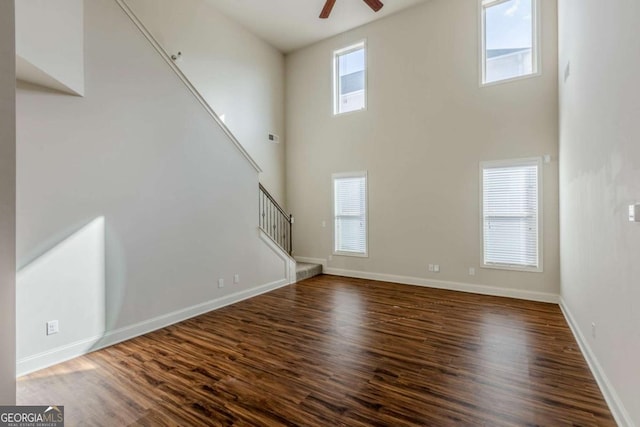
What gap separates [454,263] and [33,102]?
604 centimetres

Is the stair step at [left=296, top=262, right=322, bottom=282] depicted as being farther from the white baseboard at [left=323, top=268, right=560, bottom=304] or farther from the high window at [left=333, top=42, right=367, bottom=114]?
the high window at [left=333, top=42, right=367, bottom=114]

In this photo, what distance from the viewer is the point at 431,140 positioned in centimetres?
570

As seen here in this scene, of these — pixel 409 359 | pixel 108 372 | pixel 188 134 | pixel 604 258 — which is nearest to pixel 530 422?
pixel 409 359

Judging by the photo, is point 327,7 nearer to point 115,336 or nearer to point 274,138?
point 274,138

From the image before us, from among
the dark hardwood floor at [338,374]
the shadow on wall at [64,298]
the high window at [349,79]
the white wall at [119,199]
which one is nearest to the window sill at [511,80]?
the high window at [349,79]

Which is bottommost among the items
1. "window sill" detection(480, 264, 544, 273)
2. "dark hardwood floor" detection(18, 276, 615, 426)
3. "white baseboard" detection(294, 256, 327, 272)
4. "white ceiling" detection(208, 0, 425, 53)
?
"dark hardwood floor" detection(18, 276, 615, 426)

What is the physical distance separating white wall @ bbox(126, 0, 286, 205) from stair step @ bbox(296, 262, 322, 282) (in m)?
1.75

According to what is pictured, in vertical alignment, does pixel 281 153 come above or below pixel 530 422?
above

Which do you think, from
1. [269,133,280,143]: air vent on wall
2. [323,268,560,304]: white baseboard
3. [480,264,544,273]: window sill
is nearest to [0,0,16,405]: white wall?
[323,268,560,304]: white baseboard

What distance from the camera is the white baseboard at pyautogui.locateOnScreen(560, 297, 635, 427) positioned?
198 cm

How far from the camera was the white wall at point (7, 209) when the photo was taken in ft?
4.00

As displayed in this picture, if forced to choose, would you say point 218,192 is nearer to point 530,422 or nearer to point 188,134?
point 188,134

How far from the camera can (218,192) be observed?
4.62m

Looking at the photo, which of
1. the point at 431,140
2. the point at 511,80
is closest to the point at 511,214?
the point at 431,140
